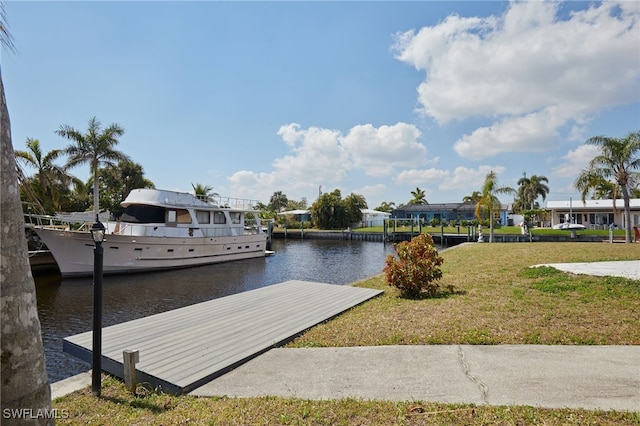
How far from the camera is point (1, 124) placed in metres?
1.88

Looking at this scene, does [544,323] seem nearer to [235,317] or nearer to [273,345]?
[273,345]

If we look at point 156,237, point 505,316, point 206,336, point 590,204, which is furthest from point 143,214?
point 590,204

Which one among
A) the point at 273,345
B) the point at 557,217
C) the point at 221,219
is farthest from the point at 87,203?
the point at 557,217

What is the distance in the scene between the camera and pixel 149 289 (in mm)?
14477

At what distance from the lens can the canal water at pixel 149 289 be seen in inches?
353

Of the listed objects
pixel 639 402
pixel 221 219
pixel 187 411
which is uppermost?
pixel 221 219

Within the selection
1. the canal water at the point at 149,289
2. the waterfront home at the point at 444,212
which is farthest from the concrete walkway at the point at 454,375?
the waterfront home at the point at 444,212

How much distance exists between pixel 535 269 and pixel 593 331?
5.95m

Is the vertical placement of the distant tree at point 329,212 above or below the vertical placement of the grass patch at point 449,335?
above

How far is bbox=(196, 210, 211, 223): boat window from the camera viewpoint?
2206 cm

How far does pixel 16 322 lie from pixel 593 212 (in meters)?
47.7

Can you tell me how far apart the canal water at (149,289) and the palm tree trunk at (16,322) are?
18.4 ft

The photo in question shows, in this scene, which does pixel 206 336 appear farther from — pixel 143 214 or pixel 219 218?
pixel 219 218

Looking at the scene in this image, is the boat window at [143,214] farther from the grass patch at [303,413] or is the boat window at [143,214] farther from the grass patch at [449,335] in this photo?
the grass patch at [303,413]
